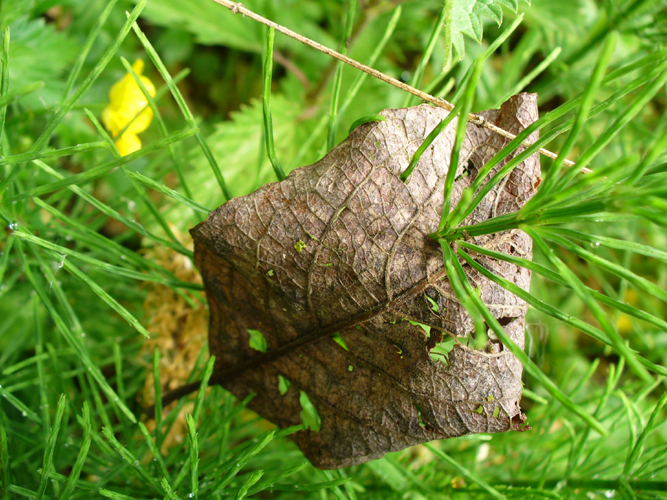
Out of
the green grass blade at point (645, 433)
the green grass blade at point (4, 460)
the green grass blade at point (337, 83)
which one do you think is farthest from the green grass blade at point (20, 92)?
the green grass blade at point (645, 433)

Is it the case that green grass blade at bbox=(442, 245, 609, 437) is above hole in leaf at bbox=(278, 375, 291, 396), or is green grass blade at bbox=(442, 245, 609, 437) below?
above

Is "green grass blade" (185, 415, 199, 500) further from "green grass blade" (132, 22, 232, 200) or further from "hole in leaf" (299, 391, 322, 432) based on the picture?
"green grass blade" (132, 22, 232, 200)

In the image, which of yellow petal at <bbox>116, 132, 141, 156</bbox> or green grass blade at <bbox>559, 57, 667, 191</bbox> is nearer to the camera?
green grass blade at <bbox>559, 57, 667, 191</bbox>

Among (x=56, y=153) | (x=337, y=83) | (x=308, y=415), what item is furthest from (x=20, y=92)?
(x=308, y=415)

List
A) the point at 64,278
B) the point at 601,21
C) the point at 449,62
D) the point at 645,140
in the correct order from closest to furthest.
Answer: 1. the point at 449,62
2. the point at 64,278
3. the point at 645,140
4. the point at 601,21

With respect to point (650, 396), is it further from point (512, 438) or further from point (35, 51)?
point (35, 51)

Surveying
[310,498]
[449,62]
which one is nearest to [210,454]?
[310,498]

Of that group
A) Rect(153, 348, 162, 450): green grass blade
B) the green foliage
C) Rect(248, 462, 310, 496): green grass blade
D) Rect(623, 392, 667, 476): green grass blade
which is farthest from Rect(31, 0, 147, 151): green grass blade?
Rect(623, 392, 667, 476): green grass blade
